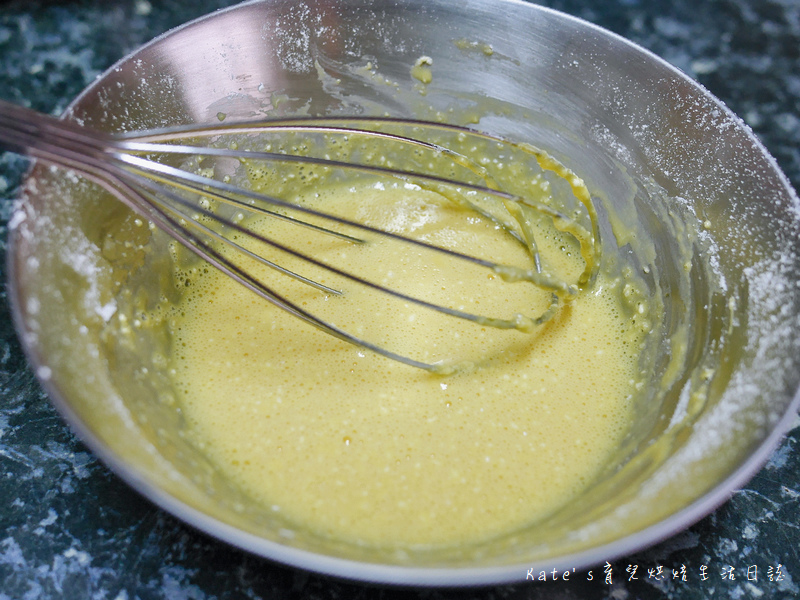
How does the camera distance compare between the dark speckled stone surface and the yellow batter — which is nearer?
the dark speckled stone surface

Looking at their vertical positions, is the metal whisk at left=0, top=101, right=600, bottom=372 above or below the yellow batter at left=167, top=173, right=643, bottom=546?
above

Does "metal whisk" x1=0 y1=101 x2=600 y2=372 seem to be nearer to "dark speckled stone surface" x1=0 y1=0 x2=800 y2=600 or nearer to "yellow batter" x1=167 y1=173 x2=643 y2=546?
"yellow batter" x1=167 y1=173 x2=643 y2=546

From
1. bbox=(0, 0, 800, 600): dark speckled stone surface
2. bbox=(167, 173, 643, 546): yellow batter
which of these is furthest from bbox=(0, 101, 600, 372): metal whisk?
bbox=(0, 0, 800, 600): dark speckled stone surface

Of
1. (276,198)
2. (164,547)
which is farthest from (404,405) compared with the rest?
(276,198)

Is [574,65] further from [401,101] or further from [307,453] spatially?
[307,453]

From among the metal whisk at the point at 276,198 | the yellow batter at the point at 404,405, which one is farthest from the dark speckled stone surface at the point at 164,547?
the metal whisk at the point at 276,198

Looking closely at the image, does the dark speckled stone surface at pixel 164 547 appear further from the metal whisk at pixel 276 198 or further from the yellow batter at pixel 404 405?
the metal whisk at pixel 276 198
